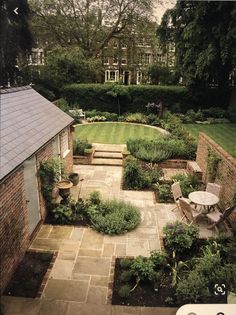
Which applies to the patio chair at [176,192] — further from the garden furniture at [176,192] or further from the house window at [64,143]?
the house window at [64,143]

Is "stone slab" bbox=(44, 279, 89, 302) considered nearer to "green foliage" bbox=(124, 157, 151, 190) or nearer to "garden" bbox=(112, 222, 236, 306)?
"garden" bbox=(112, 222, 236, 306)

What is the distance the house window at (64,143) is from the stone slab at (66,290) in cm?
503

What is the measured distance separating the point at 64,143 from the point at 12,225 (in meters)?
5.05

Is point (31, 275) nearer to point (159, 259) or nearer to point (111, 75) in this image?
point (159, 259)

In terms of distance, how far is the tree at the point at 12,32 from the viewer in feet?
7.55

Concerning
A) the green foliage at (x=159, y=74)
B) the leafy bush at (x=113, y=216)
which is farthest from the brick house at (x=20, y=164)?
the green foliage at (x=159, y=74)

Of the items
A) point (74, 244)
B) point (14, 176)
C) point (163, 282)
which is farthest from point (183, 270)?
point (14, 176)

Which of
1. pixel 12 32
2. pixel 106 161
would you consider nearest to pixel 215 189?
pixel 106 161

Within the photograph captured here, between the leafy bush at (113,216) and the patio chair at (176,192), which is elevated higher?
the patio chair at (176,192)

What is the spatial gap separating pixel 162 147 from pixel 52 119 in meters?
5.10

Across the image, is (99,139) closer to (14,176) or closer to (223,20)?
(14,176)

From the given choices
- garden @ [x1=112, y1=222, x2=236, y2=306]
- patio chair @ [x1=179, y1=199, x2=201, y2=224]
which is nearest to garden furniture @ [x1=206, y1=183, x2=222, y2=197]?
patio chair @ [x1=179, y1=199, x2=201, y2=224]

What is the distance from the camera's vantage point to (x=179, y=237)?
19.1 feet

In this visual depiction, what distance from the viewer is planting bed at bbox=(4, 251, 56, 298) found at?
4762 millimetres
